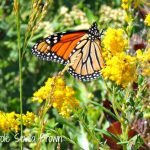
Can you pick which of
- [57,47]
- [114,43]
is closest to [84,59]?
[57,47]

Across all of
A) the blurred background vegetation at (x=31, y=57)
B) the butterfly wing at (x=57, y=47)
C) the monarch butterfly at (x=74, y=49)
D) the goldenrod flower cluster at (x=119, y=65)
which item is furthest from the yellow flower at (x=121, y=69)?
the blurred background vegetation at (x=31, y=57)

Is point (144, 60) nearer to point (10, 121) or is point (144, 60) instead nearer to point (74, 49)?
point (10, 121)

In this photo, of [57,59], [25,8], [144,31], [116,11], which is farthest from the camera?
[25,8]

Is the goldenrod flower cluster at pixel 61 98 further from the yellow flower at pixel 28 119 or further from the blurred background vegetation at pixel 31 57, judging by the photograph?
the blurred background vegetation at pixel 31 57

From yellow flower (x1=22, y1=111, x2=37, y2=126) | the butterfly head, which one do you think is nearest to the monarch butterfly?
the butterfly head

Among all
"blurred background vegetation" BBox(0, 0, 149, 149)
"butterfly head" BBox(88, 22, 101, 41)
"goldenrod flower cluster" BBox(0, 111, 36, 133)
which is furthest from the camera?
"blurred background vegetation" BBox(0, 0, 149, 149)

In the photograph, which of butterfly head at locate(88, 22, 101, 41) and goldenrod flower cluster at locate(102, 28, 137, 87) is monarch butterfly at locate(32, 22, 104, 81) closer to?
butterfly head at locate(88, 22, 101, 41)

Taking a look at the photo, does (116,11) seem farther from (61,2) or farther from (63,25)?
(61,2)

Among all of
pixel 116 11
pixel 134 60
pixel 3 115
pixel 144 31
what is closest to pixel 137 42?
pixel 144 31
